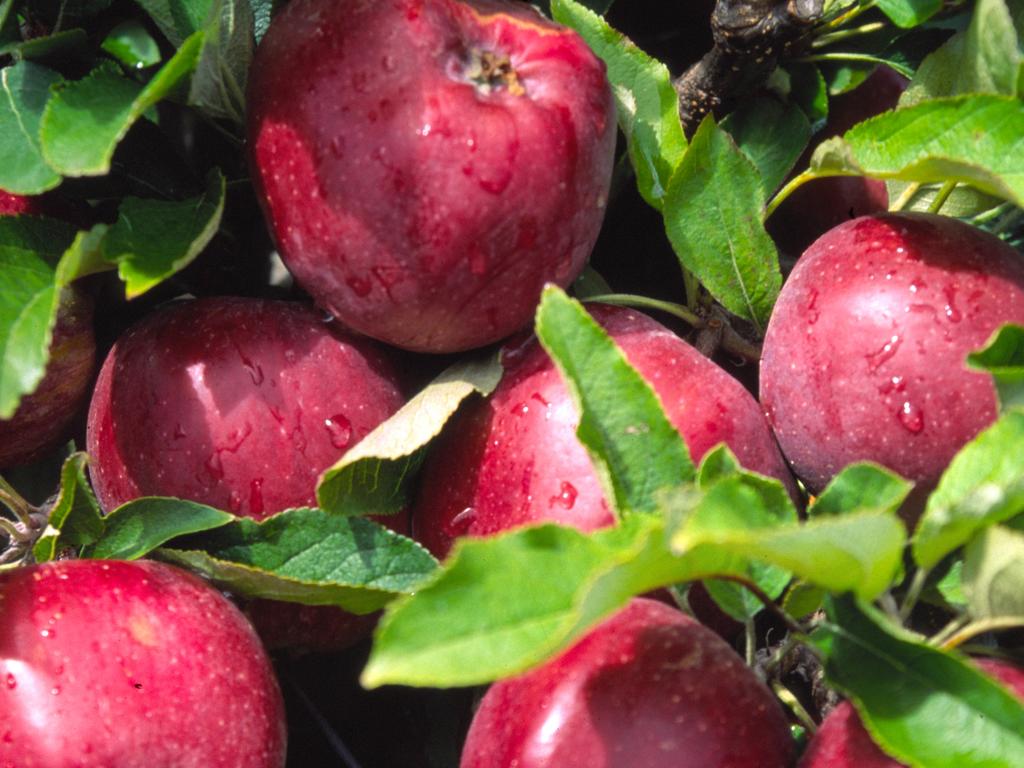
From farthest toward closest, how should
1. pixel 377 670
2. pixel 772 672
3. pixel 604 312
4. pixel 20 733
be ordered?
pixel 604 312
pixel 772 672
pixel 20 733
pixel 377 670

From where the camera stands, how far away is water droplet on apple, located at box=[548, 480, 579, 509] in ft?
2.66

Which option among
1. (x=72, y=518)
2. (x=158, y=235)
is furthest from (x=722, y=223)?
(x=72, y=518)

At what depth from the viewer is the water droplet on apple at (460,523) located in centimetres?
86

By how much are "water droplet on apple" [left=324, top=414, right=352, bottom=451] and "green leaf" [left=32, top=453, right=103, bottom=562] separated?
171mm

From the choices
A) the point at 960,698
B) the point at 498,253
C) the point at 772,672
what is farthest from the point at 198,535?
the point at 960,698

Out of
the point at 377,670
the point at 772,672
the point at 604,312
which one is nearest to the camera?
the point at 377,670

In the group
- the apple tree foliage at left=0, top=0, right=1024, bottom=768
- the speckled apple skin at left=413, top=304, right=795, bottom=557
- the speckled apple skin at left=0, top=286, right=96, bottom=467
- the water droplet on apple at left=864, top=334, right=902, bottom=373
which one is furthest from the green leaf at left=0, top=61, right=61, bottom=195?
the water droplet on apple at left=864, top=334, right=902, bottom=373

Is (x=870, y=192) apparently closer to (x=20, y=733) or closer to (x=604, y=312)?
(x=604, y=312)

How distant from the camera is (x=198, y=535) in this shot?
861mm

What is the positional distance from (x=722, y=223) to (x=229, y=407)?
39cm

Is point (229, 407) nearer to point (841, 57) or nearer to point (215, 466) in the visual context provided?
point (215, 466)

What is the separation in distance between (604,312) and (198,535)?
0.35 m

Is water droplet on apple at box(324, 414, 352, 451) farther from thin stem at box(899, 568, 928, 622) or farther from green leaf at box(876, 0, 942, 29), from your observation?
green leaf at box(876, 0, 942, 29)

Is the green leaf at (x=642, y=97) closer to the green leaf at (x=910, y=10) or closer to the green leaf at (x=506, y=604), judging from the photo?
the green leaf at (x=910, y=10)
